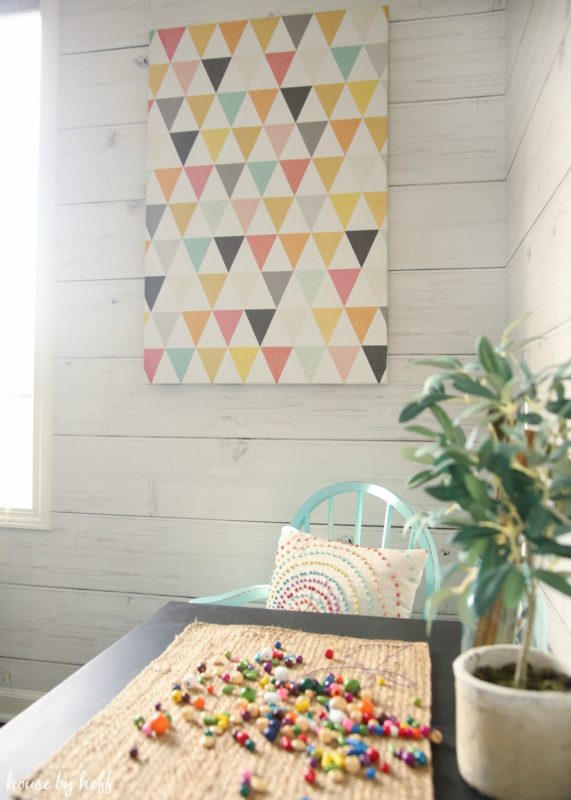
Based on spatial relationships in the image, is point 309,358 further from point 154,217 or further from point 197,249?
point 154,217

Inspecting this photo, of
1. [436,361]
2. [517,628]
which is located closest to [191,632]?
[517,628]

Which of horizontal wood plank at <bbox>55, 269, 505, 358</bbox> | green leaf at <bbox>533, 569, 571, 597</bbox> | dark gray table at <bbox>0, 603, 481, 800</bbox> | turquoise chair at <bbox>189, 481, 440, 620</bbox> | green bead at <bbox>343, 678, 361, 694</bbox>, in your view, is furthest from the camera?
horizontal wood plank at <bbox>55, 269, 505, 358</bbox>

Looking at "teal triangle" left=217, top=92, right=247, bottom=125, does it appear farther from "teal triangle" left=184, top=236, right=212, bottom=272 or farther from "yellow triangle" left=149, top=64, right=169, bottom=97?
"teal triangle" left=184, top=236, right=212, bottom=272

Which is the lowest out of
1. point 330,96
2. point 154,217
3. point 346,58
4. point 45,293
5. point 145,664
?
point 145,664

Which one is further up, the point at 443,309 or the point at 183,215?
the point at 183,215

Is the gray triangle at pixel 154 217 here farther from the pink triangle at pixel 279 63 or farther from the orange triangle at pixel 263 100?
the pink triangle at pixel 279 63

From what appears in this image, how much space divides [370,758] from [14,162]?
91.4 inches

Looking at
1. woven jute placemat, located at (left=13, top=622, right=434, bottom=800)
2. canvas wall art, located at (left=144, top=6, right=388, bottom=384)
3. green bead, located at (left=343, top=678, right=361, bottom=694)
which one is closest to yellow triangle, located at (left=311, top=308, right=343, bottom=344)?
canvas wall art, located at (left=144, top=6, right=388, bottom=384)

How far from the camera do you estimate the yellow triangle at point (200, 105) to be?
2203 mm

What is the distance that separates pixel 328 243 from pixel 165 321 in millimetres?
580

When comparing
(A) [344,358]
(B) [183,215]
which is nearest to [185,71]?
(B) [183,215]

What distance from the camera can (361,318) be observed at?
208cm

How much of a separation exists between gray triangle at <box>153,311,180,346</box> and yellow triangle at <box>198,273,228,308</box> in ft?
0.39

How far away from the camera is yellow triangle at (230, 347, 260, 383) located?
7.04ft
